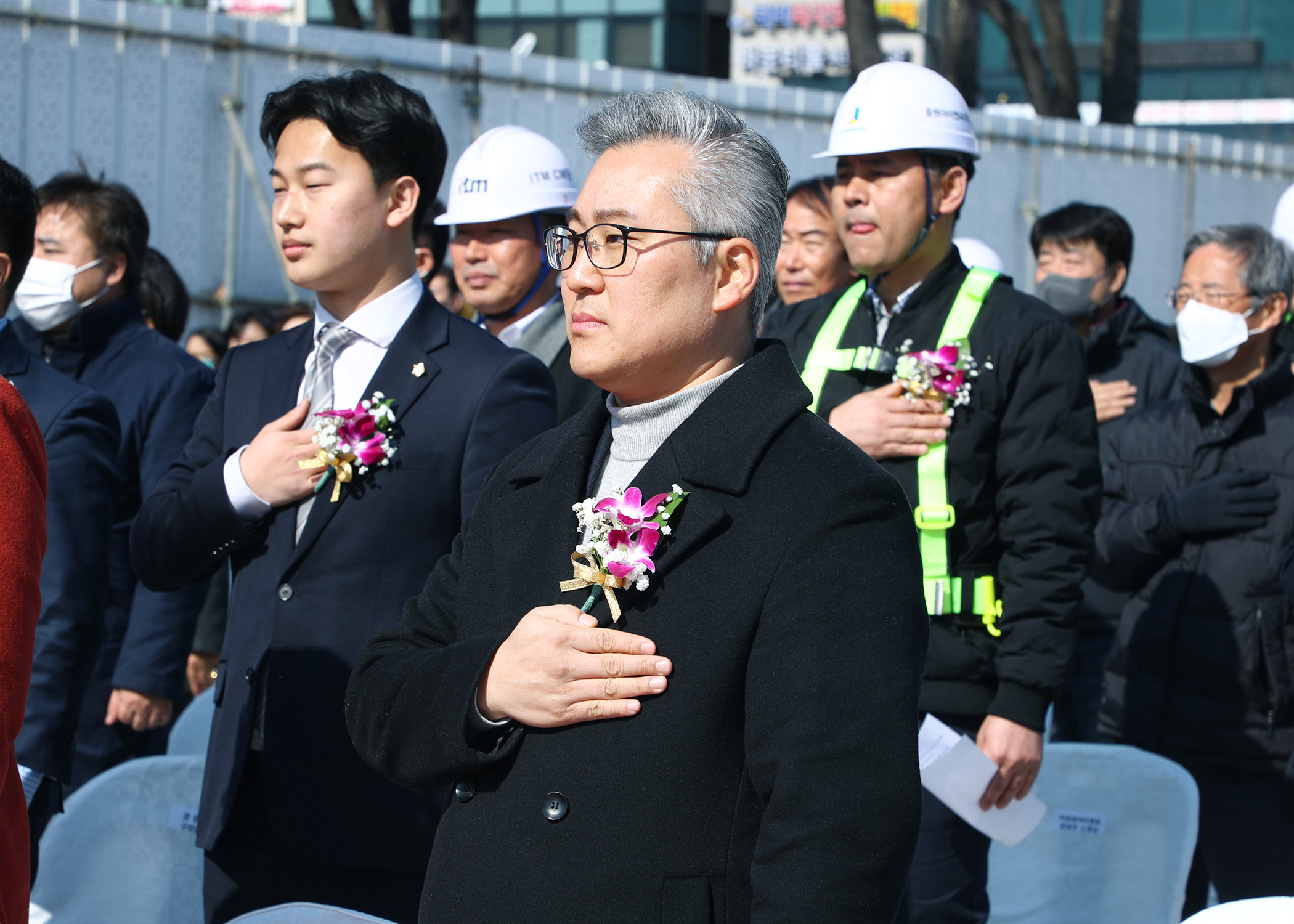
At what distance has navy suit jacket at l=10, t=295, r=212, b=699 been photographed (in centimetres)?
414

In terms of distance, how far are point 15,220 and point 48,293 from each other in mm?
1725

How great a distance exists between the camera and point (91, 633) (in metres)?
3.11

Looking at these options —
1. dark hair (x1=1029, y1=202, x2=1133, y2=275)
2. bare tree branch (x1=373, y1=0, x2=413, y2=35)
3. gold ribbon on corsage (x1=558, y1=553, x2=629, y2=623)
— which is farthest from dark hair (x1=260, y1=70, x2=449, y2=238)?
bare tree branch (x1=373, y1=0, x2=413, y2=35)

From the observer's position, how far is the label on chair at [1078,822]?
13.0ft

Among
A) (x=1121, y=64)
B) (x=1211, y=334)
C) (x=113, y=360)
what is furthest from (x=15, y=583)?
(x=1121, y=64)

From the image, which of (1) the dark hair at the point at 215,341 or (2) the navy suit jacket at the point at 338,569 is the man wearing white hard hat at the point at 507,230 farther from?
(1) the dark hair at the point at 215,341

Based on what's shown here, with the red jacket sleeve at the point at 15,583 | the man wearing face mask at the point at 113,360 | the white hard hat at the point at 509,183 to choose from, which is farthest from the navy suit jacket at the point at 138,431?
the red jacket sleeve at the point at 15,583

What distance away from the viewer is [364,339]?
3.20 m

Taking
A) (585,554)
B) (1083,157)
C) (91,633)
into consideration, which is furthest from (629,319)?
(1083,157)

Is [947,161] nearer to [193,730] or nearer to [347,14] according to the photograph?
[193,730]

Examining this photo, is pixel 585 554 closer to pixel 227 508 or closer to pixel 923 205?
pixel 227 508

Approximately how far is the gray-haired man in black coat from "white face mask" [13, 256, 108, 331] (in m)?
2.73

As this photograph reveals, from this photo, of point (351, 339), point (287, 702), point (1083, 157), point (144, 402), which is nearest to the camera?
point (287, 702)

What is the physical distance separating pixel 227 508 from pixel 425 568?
424 mm
